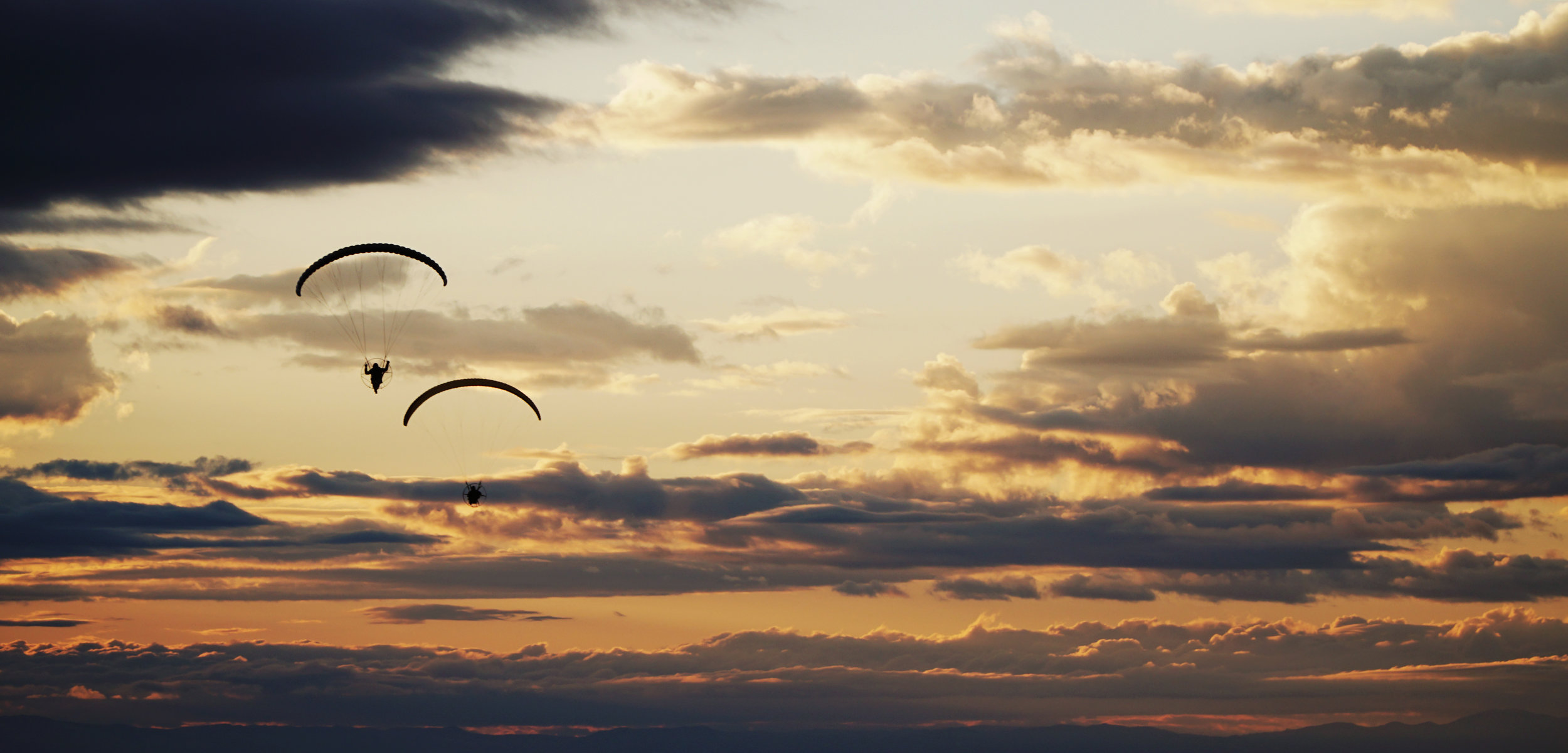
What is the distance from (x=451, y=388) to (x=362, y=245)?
15206 millimetres

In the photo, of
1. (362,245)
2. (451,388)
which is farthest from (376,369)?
(362,245)

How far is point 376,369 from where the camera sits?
111 m

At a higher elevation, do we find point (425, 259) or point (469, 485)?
point (425, 259)

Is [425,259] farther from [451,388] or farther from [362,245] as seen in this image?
[451,388]

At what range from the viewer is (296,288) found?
333 feet

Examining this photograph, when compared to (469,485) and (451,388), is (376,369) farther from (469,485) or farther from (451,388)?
(469,485)

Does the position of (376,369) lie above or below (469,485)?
above

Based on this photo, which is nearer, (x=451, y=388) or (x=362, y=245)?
(x=362, y=245)

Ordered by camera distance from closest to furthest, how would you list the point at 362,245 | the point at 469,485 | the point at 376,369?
the point at 362,245 < the point at 376,369 < the point at 469,485

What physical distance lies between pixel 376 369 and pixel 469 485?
15.0 m

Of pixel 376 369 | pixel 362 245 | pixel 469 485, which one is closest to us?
pixel 362 245

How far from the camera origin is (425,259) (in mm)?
103562

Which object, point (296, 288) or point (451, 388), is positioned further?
point (451, 388)

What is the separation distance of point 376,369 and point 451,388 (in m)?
6.00
